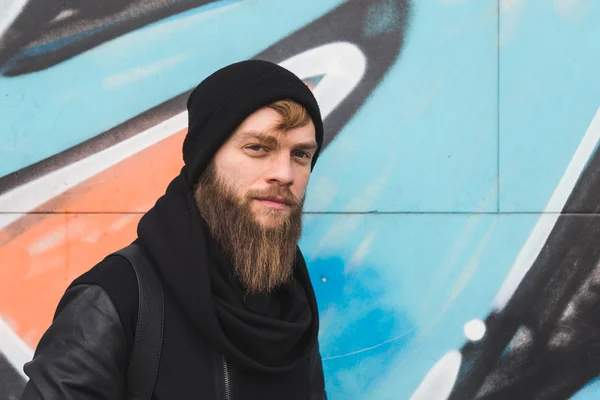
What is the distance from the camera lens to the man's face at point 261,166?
189 centimetres

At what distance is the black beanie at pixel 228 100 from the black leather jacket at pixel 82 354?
0.48m

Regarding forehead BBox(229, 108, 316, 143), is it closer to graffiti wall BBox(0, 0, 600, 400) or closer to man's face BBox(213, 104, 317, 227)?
man's face BBox(213, 104, 317, 227)

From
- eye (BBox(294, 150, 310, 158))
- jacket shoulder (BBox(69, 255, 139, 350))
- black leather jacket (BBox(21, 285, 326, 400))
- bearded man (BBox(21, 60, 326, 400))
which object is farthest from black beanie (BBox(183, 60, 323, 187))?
black leather jacket (BBox(21, 285, 326, 400))

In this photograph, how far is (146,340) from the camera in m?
1.69

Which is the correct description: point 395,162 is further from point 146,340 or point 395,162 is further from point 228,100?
point 146,340


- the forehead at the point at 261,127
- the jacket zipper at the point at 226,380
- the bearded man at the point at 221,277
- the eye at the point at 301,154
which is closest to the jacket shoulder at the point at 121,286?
the bearded man at the point at 221,277

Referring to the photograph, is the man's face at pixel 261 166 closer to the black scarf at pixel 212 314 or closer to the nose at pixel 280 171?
the nose at pixel 280 171

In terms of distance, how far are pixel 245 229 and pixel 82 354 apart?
0.56 metres

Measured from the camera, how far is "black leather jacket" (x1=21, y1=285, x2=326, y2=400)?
1550mm

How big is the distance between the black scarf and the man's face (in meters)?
0.13

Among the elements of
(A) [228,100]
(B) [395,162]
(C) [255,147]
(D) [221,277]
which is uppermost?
(A) [228,100]

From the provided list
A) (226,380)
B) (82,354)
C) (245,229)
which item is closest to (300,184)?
(245,229)

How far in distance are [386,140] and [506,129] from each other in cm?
53

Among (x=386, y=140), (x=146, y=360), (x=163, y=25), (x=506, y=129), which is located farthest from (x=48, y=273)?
(x=506, y=129)
